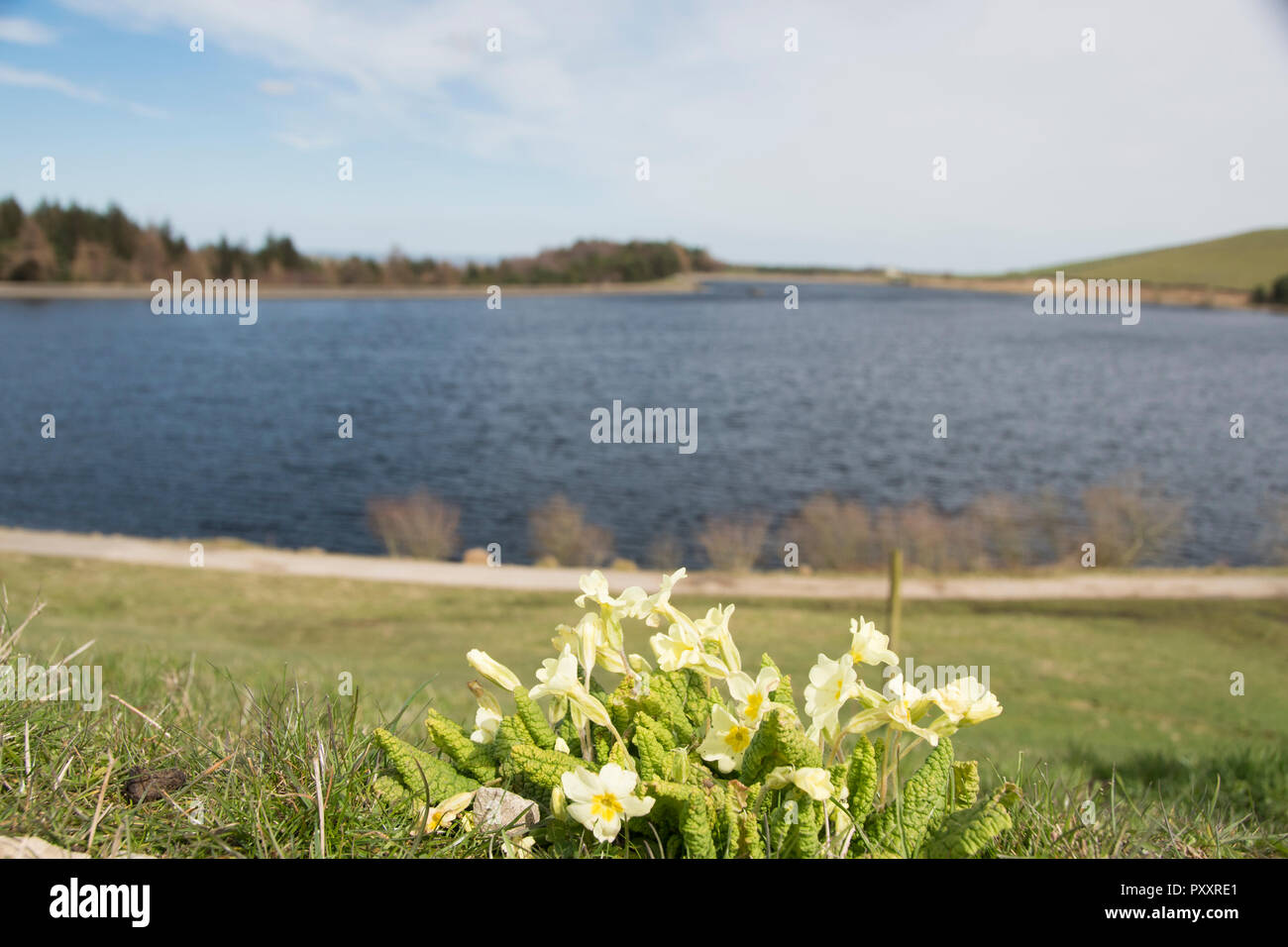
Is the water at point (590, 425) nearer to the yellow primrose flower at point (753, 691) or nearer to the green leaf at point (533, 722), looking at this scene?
the green leaf at point (533, 722)

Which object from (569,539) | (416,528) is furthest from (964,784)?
(416,528)

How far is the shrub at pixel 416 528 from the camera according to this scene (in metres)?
23.4

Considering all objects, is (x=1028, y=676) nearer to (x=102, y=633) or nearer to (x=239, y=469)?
(x=102, y=633)

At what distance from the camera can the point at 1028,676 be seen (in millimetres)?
11641

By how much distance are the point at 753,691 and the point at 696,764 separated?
216 millimetres

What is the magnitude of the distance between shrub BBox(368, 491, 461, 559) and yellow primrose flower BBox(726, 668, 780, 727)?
22.1 metres

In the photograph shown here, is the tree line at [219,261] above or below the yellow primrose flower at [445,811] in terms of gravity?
above

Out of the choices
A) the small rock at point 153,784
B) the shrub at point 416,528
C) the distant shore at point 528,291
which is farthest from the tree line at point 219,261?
the small rock at point 153,784

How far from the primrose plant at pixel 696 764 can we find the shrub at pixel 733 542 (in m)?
18.5

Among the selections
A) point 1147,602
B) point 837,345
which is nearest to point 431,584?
point 1147,602

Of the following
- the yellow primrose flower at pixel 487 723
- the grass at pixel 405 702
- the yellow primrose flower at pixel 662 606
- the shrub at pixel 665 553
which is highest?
the yellow primrose flower at pixel 662 606

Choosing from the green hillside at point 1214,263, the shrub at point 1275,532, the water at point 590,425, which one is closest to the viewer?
the shrub at point 1275,532

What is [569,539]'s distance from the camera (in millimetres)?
22938
